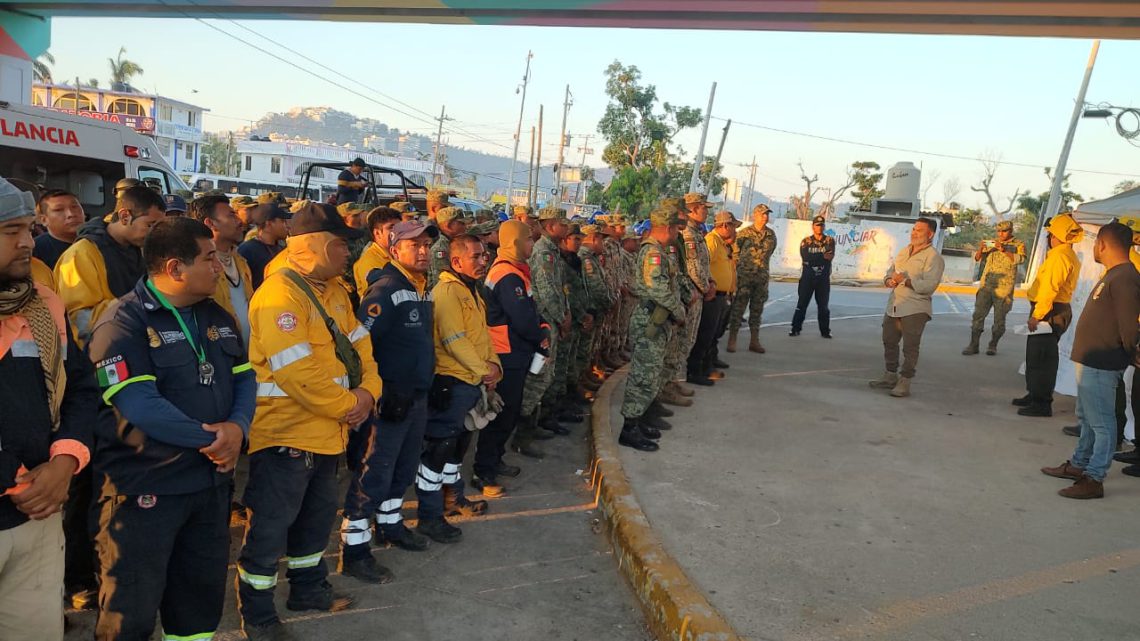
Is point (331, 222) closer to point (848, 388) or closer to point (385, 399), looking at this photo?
point (385, 399)

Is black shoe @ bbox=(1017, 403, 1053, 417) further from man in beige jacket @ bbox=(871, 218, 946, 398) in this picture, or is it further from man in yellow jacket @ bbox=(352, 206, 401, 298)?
man in yellow jacket @ bbox=(352, 206, 401, 298)

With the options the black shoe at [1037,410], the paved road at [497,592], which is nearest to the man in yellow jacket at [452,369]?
the paved road at [497,592]

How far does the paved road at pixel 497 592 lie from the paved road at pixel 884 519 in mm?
444

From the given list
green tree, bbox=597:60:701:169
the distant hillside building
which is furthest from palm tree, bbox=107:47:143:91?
green tree, bbox=597:60:701:169

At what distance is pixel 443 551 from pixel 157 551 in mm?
1868

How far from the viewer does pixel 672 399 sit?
23.5ft

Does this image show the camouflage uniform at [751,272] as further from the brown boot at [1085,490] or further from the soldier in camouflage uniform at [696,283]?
the brown boot at [1085,490]

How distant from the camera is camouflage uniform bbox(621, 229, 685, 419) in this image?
19.0 feet

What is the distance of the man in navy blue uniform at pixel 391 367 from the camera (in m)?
3.79

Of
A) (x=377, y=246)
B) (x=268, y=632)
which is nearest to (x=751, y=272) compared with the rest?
(x=377, y=246)

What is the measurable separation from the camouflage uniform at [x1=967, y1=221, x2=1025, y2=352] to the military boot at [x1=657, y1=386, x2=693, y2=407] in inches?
250

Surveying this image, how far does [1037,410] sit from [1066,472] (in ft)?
7.73

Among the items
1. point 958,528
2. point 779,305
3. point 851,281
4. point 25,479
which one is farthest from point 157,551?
point 851,281

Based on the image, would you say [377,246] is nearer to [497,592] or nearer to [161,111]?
[497,592]
